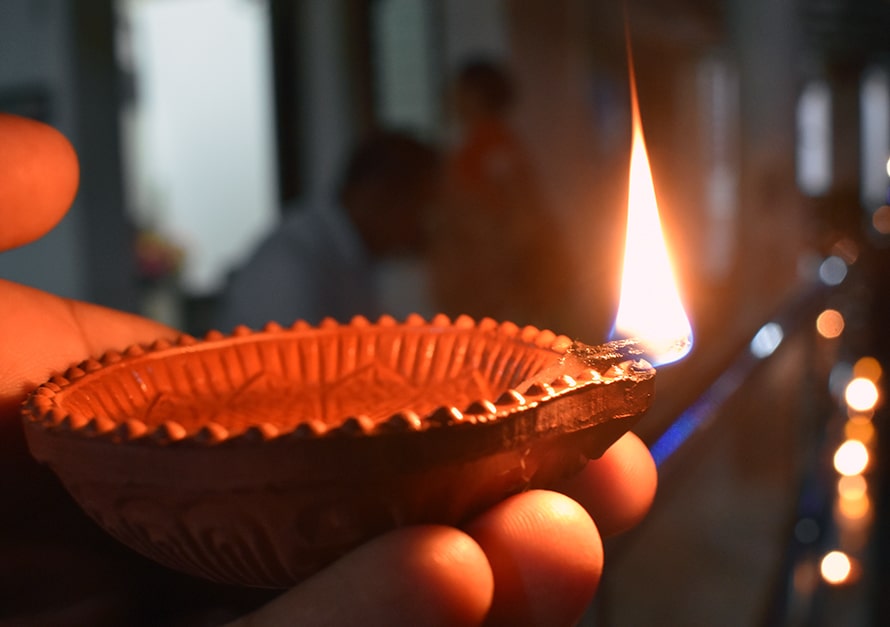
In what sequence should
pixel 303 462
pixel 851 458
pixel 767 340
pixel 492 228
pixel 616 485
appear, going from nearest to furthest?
pixel 303 462 < pixel 616 485 < pixel 767 340 < pixel 851 458 < pixel 492 228

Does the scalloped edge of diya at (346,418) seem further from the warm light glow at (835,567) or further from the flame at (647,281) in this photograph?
the warm light glow at (835,567)

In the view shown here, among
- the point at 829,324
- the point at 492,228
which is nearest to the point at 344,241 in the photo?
the point at 492,228

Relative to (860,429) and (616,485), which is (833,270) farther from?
(616,485)

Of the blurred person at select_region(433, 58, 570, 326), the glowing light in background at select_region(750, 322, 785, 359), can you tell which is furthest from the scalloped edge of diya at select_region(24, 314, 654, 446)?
the blurred person at select_region(433, 58, 570, 326)

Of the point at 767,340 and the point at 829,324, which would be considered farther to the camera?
the point at 829,324

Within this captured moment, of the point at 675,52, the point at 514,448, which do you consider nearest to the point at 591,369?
the point at 514,448

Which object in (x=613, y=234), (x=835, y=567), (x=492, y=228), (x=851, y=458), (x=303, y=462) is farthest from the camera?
(x=613, y=234)

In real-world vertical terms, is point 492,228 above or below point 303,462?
below

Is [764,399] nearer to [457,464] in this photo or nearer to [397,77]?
[397,77]
